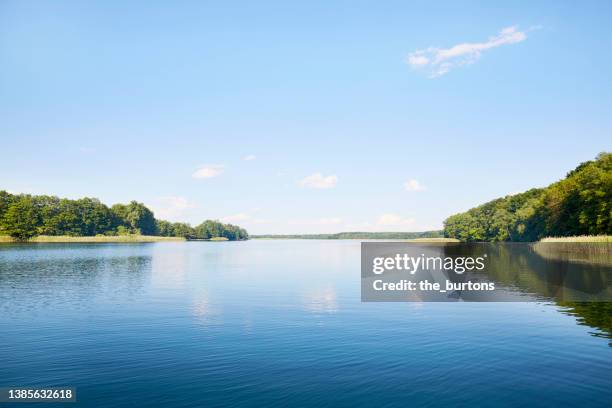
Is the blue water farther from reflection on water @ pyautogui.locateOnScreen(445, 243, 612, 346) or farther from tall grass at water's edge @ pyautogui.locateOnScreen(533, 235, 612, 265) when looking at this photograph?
tall grass at water's edge @ pyautogui.locateOnScreen(533, 235, 612, 265)

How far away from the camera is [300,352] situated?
2373 centimetres

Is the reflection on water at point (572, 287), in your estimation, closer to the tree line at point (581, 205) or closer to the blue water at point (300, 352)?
the blue water at point (300, 352)

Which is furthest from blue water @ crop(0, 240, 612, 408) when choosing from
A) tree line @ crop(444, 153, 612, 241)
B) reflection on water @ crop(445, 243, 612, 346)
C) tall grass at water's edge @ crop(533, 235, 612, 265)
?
tree line @ crop(444, 153, 612, 241)

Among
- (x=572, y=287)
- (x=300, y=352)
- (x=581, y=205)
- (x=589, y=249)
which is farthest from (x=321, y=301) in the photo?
(x=581, y=205)

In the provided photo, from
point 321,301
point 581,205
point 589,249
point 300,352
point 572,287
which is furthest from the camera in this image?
point 581,205

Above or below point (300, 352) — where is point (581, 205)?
above

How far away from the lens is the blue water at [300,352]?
17734 mm

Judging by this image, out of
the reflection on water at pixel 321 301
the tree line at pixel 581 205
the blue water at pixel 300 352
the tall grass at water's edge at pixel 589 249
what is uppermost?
the tree line at pixel 581 205

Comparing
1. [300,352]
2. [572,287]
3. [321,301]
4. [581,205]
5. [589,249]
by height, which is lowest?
[321,301]

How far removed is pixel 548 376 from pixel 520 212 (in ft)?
639

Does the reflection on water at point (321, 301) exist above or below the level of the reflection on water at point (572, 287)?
below

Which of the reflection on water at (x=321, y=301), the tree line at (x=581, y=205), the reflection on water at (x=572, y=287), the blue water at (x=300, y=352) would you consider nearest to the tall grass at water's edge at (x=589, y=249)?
the tree line at (x=581, y=205)

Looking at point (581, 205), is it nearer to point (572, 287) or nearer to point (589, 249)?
point (589, 249)

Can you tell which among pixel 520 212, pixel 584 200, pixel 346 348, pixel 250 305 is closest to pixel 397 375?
pixel 346 348
